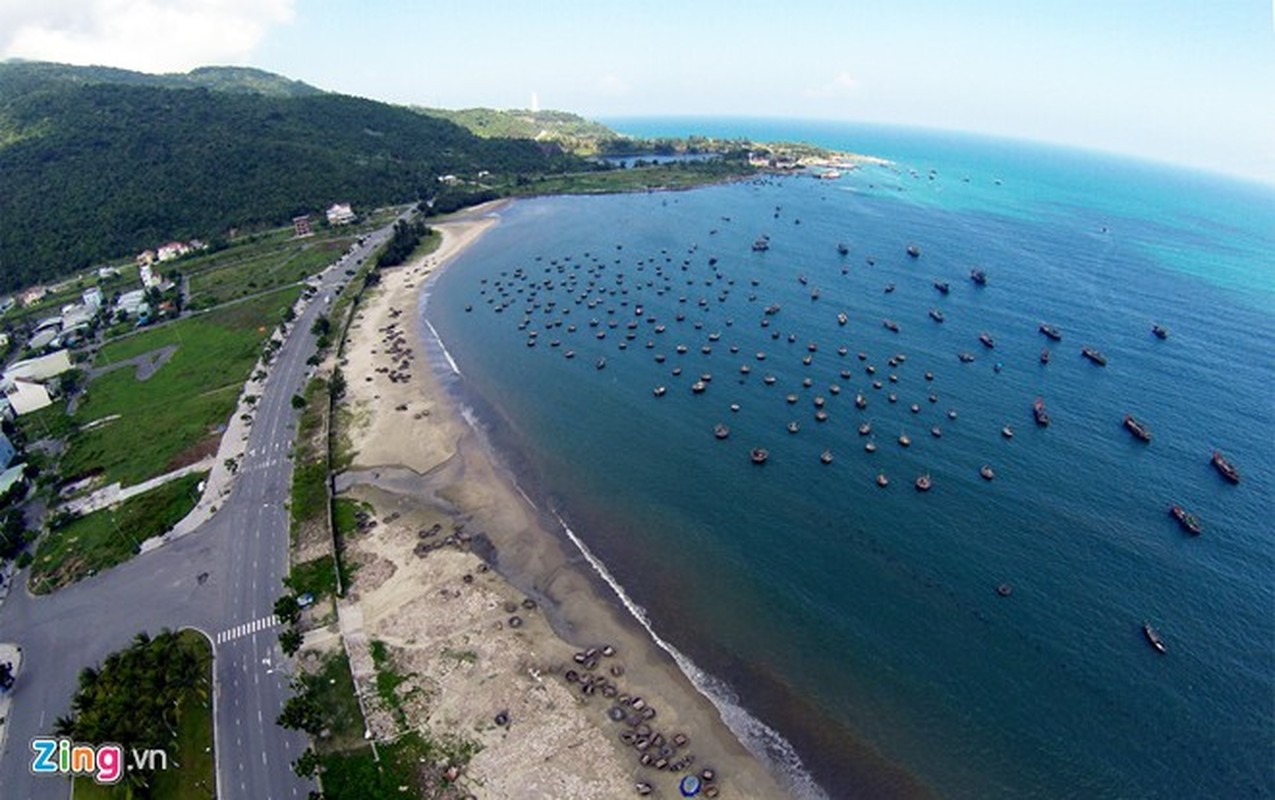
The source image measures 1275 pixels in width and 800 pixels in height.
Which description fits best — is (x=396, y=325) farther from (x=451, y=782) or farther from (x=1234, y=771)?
(x=1234, y=771)

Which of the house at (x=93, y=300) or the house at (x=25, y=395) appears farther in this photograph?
the house at (x=93, y=300)

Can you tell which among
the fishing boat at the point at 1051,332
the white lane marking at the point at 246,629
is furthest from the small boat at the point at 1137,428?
the white lane marking at the point at 246,629

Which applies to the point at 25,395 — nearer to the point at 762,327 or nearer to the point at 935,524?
the point at 762,327

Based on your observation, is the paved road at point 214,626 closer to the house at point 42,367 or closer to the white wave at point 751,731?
the white wave at point 751,731

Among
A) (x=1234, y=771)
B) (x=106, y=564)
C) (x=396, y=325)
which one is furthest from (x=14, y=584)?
(x=1234, y=771)

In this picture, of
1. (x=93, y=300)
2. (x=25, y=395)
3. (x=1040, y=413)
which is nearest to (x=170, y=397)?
(x=25, y=395)

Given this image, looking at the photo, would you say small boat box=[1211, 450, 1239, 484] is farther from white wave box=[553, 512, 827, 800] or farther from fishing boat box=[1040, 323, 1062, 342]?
white wave box=[553, 512, 827, 800]

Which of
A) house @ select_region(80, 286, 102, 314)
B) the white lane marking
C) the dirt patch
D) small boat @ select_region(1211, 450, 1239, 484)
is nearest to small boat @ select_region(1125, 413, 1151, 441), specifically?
small boat @ select_region(1211, 450, 1239, 484)
